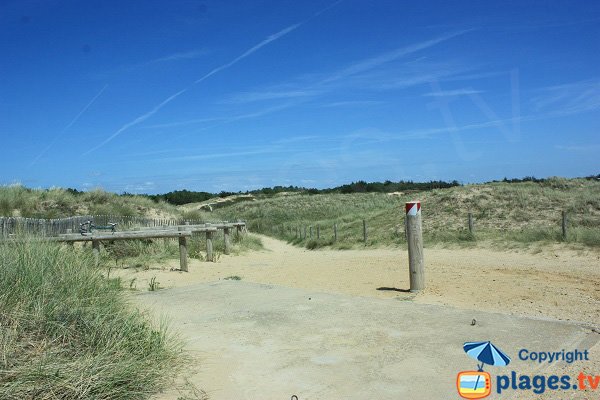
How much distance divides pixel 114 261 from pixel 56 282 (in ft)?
27.3

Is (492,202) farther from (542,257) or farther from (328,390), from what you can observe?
(328,390)

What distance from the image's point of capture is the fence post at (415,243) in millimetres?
8133

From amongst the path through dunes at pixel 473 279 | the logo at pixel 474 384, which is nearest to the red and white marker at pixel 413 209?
the path through dunes at pixel 473 279

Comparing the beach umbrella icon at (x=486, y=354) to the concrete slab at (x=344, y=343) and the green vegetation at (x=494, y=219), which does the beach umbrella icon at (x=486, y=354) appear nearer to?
the concrete slab at (x=344, y=343)

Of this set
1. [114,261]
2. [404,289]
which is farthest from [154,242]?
[404,289]

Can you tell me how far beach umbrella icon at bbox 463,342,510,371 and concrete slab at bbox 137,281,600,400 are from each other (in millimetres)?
80

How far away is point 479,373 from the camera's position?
13.6 ft

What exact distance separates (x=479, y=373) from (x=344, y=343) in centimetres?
141

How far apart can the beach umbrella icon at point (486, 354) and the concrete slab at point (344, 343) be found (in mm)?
80

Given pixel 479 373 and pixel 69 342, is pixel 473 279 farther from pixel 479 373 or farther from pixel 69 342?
pixel 69 342

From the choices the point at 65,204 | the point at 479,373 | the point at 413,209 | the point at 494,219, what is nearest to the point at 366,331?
the point at 479,373

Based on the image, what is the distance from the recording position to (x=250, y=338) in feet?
18.0

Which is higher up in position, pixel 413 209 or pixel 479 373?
pixel 413 209

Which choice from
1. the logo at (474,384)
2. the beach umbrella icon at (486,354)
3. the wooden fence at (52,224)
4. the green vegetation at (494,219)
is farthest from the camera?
the green vegetation at (494,219)
